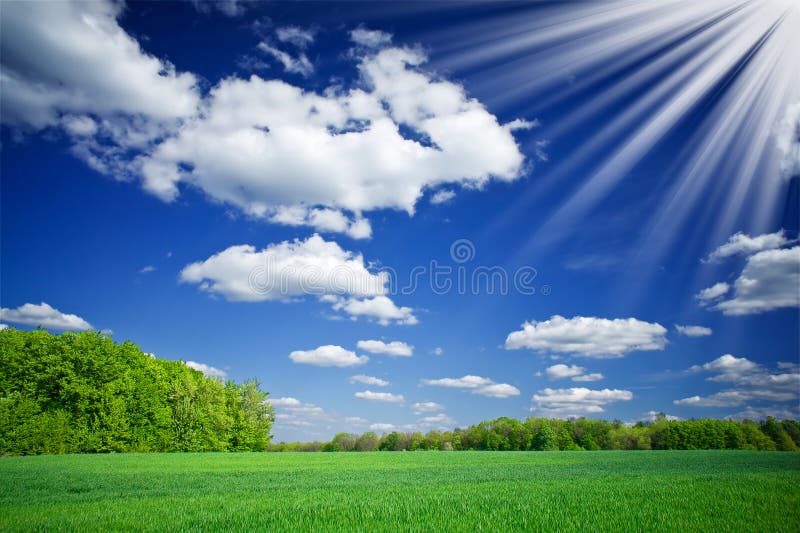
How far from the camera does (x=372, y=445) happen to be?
455 feet

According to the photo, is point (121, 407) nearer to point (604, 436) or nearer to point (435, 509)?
point (435, 509)

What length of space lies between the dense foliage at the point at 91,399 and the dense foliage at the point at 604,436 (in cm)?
2770

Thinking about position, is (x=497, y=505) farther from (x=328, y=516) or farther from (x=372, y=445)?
(x=372, y=445)

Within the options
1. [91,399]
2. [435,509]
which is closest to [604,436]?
[91,399]

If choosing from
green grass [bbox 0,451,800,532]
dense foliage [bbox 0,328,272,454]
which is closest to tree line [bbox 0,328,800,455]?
dense foliage [bbox 0,328,272,454]

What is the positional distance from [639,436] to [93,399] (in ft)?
327

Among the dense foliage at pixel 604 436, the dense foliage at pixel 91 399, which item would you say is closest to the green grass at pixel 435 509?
the dense foliage at pixel 91 399

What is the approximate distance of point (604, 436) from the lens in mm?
101875

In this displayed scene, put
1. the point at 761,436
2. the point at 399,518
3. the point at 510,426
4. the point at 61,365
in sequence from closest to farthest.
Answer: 1. the point at 399,518
2. the point at 61,365
3. the point at 761,436
4. the point at 510,426

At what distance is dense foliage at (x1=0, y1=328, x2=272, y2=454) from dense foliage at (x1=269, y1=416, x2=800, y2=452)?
27.7 meters

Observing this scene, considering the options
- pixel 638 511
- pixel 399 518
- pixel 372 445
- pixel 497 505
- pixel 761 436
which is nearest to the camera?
pixel 399 518

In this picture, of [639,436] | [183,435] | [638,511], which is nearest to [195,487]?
[638,511]

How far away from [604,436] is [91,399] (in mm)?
100950

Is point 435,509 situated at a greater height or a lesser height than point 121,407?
lesser
